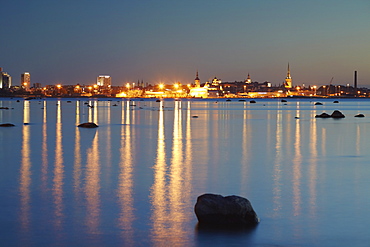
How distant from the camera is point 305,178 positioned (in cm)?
1198

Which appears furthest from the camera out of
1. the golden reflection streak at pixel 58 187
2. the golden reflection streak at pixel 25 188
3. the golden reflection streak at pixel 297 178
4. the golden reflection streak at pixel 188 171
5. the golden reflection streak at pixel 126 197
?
the golden reflection streak at pixel 188 171

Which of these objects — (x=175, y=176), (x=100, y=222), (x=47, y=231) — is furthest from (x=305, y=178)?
(x=47, y=231)

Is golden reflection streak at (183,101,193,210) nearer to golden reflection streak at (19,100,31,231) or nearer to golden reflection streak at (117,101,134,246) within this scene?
golden reflection streak at (117,101,134,246)

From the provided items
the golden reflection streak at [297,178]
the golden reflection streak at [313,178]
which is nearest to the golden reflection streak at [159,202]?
the golden reflection streak at [297,178]

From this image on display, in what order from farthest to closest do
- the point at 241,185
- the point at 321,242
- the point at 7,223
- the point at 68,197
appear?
the point at 241,185 < the point at 68,197 < the point at 7,223 < the point at 321,242

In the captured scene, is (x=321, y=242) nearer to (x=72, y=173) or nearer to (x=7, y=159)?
(x=72, y=173)

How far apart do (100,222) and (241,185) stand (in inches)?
164

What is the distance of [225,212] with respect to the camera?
748cm

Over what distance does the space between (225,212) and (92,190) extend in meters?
3.64

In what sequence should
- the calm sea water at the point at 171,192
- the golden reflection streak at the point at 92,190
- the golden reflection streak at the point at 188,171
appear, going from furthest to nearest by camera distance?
1. the golden reflection streak at the point at 188,171
2. the golden reflection streak at the point at 92,190
3. the calm sea water at the point at 171,192

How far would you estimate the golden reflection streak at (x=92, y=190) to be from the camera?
764 cm

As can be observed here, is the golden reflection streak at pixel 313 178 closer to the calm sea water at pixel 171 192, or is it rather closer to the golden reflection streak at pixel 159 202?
the calm sea water at pixel 171 192

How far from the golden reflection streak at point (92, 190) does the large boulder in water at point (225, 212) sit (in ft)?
5.26

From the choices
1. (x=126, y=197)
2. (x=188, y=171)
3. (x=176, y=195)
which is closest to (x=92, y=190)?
(x=126, y=197)
